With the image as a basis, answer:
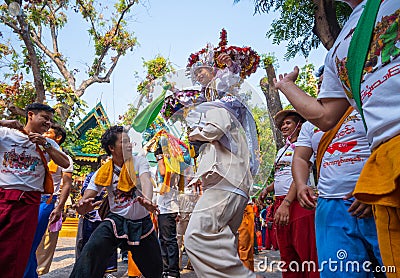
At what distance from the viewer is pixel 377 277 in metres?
2.11

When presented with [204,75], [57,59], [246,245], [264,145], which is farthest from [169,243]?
[57,59]

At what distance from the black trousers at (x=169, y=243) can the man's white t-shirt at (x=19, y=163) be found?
7.26 feet

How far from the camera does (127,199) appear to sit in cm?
381

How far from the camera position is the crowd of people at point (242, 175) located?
53.8 inches

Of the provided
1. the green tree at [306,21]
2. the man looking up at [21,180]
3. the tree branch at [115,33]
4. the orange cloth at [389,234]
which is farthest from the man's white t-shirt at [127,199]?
the tree branch at [115,33]

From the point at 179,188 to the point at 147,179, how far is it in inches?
18.5

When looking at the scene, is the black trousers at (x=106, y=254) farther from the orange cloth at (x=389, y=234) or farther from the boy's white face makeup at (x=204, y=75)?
the orange cloth at (x=389, y=234)

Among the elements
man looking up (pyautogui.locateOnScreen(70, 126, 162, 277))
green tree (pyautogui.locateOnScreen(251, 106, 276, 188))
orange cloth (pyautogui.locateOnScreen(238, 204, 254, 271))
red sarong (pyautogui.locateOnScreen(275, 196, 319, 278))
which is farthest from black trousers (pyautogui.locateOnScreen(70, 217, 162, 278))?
orange cloth (pyautogui.locateOnScreen(238, 204, 254, 271))

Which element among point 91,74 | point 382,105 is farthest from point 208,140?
point 91,74

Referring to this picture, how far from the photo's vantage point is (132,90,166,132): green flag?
109 inches

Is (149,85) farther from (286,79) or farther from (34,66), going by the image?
(34,66)

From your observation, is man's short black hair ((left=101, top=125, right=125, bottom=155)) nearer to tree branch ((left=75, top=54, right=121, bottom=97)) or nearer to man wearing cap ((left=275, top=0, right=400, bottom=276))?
man wearing cap ((left=275, top=0, right=400, bottom=276))

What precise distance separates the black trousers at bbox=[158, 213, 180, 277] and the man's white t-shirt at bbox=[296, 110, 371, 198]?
3.60 metres

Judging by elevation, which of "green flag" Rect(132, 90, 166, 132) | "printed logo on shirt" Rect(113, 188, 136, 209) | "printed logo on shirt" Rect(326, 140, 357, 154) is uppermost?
"green flag" Rect(132, 90, 166, 132)
